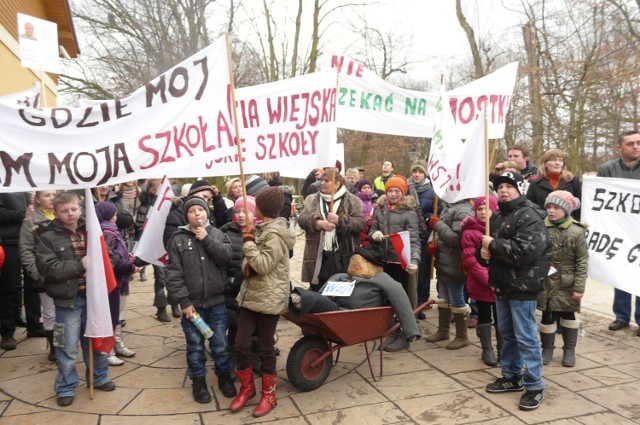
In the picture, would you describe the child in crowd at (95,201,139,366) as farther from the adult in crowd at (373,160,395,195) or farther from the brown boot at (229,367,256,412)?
the adult in crowd at (373,160,395,195)

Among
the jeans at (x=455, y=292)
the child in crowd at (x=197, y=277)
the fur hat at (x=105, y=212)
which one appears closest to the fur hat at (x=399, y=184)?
the jeans at (x=455, y=292)

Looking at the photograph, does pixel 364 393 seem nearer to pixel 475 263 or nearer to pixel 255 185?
pixel 475 263

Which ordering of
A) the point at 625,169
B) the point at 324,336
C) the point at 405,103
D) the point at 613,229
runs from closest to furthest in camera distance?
1. the point at 324,336
2. the point at 613,229
3. the point at 625,169
4. the point at 405,103

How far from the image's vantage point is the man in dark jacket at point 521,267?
154 inches

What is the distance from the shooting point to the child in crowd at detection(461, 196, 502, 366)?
4922 millimetres

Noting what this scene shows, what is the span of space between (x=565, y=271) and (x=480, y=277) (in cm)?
79

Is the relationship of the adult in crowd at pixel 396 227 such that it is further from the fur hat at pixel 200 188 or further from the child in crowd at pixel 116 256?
the child in crowd at pixel 116 256

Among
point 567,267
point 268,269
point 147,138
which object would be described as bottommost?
point 567,267

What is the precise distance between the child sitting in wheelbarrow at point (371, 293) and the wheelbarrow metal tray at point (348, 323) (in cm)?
11

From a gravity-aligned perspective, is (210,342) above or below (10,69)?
below

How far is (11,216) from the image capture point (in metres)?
5.38

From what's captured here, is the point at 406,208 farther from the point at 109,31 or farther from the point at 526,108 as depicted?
the point at 109,31

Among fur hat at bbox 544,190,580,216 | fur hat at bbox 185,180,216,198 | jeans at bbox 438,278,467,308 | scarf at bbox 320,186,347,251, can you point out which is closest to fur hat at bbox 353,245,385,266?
scarf at bbox 320,186,347,251

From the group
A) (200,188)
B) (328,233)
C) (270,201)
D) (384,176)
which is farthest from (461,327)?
(384,176)
